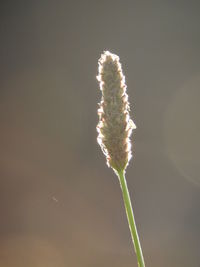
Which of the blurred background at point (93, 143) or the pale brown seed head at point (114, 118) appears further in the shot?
the blurred background at point (93, 143)

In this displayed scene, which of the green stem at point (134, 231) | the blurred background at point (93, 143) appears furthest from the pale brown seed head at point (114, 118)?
the blurred background at point (93, 143)

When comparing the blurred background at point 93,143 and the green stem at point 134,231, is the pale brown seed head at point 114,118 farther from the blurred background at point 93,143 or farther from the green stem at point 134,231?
the blurred background at point 93,143

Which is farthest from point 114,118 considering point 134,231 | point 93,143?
point 93,143

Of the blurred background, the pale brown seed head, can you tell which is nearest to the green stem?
the pale brown seed head

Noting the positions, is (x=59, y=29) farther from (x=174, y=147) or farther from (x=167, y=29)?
(x=174, y=147)

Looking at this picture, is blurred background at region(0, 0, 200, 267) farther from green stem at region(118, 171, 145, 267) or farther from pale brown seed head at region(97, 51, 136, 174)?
green stem at region(118, 171, 145, 267)

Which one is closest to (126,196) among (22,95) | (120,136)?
(120,136)
